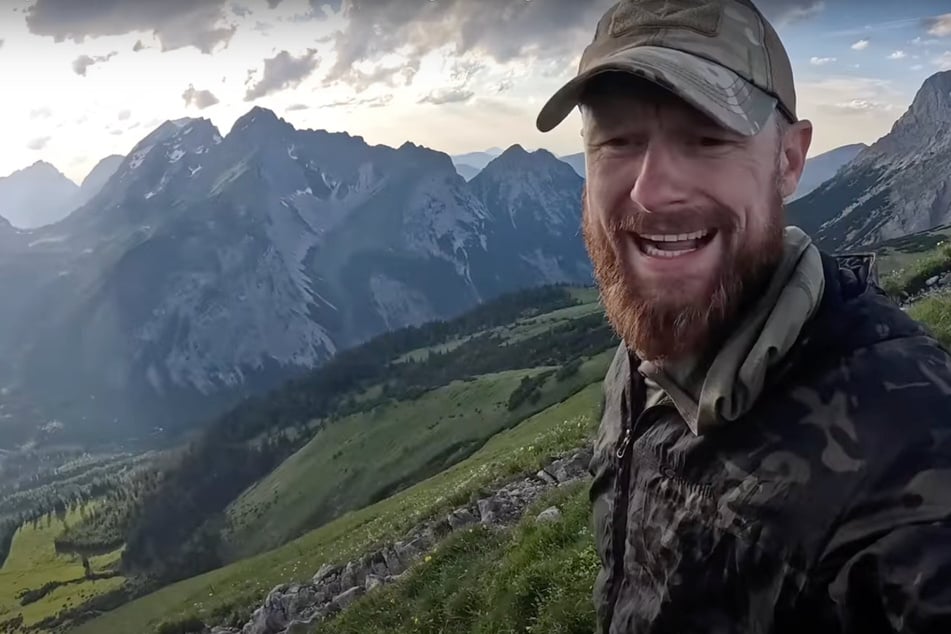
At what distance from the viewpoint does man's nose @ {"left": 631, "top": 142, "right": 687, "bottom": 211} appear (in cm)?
309

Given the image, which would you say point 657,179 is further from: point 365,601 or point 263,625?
point 263,625

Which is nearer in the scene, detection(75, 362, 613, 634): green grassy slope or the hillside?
detection(75, 362, 613, 634): green grassy slope

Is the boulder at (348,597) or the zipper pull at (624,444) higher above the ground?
the zipper pull at (624,444)

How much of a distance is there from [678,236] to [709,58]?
0.75 metres

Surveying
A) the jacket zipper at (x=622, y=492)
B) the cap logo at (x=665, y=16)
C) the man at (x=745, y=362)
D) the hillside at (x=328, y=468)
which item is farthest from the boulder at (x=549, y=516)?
the hillside at (x=328, y=468)

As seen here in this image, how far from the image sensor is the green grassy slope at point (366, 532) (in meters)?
22.5

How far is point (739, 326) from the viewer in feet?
10.1

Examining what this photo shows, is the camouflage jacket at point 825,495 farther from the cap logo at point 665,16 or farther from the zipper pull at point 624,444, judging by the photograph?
the cap logo at point 665,16

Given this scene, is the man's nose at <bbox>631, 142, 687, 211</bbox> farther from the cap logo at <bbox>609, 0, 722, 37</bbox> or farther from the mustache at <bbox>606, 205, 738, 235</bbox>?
the cap logo at <bbox>609, 0, 722, 37</bbox>

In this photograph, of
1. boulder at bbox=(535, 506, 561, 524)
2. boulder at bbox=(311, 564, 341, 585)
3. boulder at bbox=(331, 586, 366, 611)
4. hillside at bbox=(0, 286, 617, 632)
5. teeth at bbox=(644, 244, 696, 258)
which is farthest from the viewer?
hillside at bbox=(0, 286, 617, 632)

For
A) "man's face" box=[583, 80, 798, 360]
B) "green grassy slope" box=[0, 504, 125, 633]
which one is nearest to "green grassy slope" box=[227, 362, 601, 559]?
"green grassy slope" box=[0, 504, 125, 633]

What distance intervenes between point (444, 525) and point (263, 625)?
7.99m

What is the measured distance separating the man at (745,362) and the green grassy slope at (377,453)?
85.5 m

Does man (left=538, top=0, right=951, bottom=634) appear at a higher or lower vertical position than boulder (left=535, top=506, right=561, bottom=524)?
higher
